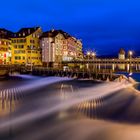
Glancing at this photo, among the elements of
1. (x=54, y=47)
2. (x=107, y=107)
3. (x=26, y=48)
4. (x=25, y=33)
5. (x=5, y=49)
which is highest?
(x=25, y=33)

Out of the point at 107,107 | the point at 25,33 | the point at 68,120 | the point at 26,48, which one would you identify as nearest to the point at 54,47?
the point at 26,48

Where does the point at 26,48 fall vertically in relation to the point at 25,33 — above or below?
below

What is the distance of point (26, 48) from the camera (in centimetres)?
10706

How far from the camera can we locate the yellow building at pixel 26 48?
352 ft

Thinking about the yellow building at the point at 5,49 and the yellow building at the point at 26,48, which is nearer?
the yellow building at the point at 5,49

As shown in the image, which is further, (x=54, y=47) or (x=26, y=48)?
(x=54, y=47)

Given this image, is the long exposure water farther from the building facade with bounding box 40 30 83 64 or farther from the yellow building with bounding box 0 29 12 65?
the building facade with bounding box 40 30 83 64

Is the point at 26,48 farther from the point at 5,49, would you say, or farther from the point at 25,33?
the point at 5,49

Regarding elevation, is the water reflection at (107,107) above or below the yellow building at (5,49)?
below

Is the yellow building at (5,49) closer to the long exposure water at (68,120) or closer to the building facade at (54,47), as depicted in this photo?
the building facade at (54,47)

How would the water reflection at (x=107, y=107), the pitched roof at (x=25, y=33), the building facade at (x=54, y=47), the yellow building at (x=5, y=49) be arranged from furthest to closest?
the pitched roof at (x=25, y=33)
the building facade at (x=54, y=47)
the yellow building at (x=5, y=49)
the water reflection at (x=107, y=107)

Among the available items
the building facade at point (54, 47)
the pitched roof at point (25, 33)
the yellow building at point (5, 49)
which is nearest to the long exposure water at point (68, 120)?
the yellow building at point (5, 49)

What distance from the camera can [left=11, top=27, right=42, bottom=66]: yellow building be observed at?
107438 mm

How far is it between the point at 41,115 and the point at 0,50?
79.1 m
